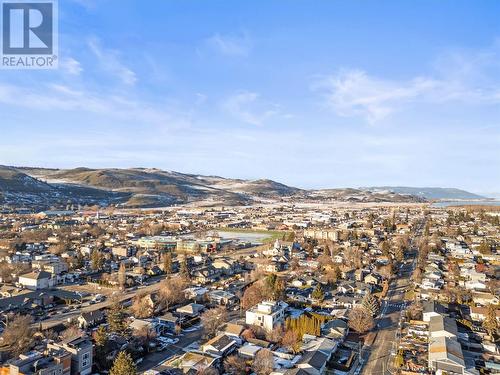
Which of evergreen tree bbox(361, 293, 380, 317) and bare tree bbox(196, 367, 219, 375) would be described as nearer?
bare tree bbox(196, 367, 219, 375)

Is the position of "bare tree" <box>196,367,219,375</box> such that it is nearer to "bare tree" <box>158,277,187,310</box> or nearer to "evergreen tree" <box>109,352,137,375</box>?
"evergreen tree" <box>109,352,137,375</box>

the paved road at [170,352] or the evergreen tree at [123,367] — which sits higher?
the evergreen tree at [123,367]

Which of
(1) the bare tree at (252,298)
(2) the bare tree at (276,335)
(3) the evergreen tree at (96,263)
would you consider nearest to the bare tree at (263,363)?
(2) the bare tree at (276,335)

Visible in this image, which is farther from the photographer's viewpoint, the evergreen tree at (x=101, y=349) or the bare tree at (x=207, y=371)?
the evergreen tree at (x=101, y=349)

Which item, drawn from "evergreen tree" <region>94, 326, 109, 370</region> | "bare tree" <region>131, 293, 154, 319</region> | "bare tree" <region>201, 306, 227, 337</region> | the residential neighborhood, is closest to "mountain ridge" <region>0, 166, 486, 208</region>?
the residential neighborhood

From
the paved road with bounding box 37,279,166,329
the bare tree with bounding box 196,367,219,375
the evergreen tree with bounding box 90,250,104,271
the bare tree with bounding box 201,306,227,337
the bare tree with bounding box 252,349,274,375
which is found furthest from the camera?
the evergreen tree with bounding box 90,250,104,271

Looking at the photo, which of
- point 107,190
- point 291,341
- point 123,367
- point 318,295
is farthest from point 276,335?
point 107,190

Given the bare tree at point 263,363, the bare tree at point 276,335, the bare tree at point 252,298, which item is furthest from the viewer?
the bare tree at point 252,298

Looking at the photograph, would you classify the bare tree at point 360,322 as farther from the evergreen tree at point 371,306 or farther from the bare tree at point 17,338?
the bare tree at point 17,338
